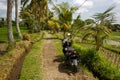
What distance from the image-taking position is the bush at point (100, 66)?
32.5 ft

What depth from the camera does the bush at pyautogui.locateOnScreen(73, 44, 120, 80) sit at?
991 centimetres

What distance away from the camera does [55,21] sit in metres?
34.9

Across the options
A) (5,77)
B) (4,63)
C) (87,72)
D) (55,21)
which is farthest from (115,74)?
(55,21)

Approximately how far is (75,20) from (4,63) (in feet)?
68.1

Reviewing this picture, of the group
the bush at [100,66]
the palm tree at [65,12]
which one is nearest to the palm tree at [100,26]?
the bush at [100,66]

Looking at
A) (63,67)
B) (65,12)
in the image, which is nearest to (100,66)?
(63,67)

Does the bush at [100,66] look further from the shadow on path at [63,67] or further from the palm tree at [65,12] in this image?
the palm tree at [65,12]

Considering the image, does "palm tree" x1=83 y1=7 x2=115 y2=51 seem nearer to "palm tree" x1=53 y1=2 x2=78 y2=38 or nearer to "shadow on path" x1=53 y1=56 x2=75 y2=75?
"shadow on path" x1=53 y1=56 x2=75 y2=75

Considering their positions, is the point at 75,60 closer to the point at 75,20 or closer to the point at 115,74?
the point at 115,74

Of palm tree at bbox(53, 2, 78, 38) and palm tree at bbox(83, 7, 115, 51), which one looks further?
palm tree at bbox(53, 2, 78, 38)

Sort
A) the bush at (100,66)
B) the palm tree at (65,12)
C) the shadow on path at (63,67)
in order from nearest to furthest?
1. the bush at (100,66)
2. the shadow on path at (63,67)
3. the palm tree at (65,12)

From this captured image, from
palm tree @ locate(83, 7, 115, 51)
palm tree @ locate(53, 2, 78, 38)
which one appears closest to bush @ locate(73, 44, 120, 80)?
palm tree @ locate(83, 7, 115, 51)

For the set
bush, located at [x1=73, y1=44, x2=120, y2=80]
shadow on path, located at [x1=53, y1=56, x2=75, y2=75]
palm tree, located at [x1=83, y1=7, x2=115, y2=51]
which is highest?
palm tree, located at [x1=83, y1=7, x2=115, y2=51]

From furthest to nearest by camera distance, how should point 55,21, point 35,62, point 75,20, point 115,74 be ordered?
point 55,21 < point 75,20 < point 35,62 < point 115,74
